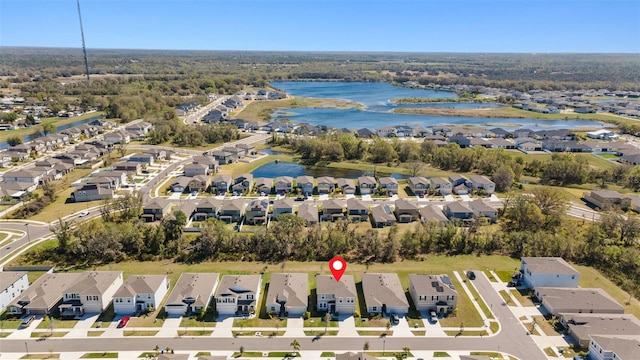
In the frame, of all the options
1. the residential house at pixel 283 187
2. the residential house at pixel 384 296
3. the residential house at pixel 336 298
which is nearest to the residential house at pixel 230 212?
the residential house at pixel 283 187

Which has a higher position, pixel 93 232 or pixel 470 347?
pixel 93 232

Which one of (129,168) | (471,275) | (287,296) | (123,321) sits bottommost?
(123,321)

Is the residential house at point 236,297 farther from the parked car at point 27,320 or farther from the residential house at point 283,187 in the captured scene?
the residential house at point 283,187

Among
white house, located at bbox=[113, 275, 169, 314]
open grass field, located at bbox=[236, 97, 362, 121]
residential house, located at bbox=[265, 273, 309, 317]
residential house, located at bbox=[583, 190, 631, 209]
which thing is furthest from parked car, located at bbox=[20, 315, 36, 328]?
open grass field, located at bbox=[236, 97, 362, 121]

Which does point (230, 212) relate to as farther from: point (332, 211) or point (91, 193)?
point (91, 193)

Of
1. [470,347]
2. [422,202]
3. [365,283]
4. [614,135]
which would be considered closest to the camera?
[470,347]

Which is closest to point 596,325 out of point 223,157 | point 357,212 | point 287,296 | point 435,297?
point 435,297

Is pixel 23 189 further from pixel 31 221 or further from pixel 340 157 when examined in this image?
pixel 340 157

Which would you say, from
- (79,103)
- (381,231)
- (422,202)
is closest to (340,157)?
(422,202)
